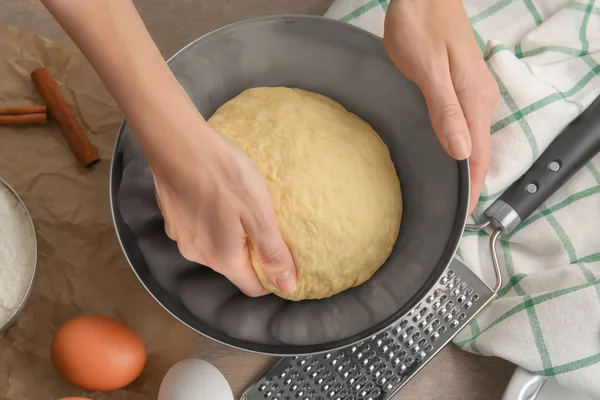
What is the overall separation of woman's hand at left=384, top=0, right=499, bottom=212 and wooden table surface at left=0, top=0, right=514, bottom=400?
373mm

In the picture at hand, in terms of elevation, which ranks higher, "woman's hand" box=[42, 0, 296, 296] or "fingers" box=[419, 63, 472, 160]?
"woman's hand" box=[42, 0, 296, 296]

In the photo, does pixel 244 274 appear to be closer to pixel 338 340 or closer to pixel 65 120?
pixel 338 340

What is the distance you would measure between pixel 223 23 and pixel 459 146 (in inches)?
22.4

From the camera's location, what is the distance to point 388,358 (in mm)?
812

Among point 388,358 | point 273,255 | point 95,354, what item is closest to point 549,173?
point 388,358

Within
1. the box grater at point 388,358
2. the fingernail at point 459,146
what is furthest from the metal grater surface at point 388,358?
the fingernail at point 459,146

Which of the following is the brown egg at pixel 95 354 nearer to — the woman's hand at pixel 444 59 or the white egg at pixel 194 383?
the white egg at pixel 194 383

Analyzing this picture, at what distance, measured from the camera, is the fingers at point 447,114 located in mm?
598

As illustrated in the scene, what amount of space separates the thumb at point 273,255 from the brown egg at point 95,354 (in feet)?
0.89

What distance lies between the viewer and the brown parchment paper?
82cm

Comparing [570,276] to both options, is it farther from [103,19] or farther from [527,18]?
[103,19]

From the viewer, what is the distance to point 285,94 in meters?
0.72

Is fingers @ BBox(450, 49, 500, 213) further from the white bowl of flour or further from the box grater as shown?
the white bowl of flour

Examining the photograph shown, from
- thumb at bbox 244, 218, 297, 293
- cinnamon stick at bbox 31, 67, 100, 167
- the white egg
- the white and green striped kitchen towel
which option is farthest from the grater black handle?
cinnamon stick at bbox 31, 67, 100, 167
